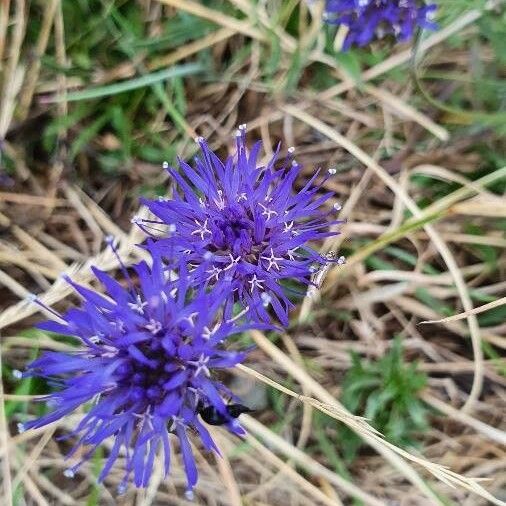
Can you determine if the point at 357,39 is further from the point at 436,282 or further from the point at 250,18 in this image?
the point at 436,282

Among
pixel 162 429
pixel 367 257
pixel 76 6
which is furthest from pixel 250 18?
pixel 162 429

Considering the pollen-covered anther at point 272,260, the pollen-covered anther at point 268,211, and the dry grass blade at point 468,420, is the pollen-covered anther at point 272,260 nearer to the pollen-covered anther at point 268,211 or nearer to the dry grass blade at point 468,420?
the pollen-covered anther at point 268,211

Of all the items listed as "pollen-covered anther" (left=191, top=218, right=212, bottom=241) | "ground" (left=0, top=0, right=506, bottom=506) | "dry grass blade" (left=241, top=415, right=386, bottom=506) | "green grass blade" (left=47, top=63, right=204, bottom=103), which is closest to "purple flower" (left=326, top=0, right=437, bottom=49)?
"ground" (left=0, top=0, right=506, bottom=506)

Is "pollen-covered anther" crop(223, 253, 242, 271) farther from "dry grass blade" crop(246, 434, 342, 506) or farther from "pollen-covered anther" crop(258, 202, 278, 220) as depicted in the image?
"dry grass blade" crop(246, 434, 342, 506)

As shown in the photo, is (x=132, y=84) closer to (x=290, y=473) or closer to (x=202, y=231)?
(x=202, y=231)

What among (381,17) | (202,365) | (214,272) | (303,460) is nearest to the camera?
(202,365)

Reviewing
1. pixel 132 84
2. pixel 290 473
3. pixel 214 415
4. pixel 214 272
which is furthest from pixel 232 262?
pixel 132 84
